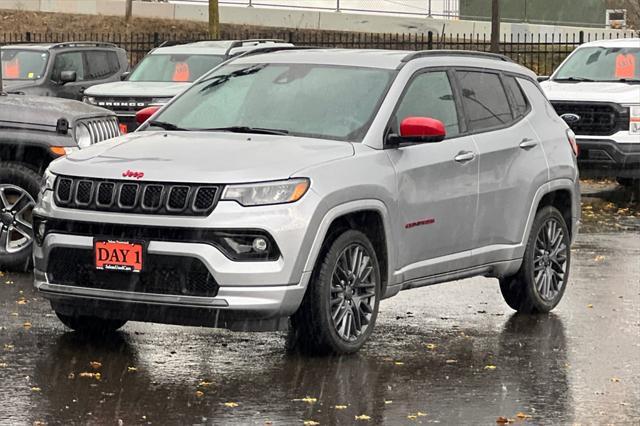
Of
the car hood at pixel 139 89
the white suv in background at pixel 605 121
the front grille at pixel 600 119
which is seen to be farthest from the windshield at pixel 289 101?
the car hood at pixel 139 89

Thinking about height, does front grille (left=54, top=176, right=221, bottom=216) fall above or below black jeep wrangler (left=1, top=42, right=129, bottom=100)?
above

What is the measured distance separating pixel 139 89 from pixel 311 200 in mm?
13733

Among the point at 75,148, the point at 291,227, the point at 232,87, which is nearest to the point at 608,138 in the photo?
the point at 75,148

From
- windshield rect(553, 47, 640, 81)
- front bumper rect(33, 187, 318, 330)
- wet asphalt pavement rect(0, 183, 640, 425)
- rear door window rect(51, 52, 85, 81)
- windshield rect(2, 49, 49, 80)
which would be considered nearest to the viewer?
wet asphalt pavement rect(0, 183, 640, 425)

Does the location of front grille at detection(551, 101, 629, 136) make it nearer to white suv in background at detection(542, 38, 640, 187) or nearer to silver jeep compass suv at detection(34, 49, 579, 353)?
white suv in background at detection(542, 38, 640, 187)

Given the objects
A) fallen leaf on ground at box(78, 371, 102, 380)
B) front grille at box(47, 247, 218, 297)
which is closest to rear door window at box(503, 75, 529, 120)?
front grille at box(47, 247, 218, 297)

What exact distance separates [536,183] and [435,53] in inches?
47.4

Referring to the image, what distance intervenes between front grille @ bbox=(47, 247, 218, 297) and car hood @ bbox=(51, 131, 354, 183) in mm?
450

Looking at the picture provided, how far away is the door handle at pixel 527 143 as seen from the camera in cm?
1058

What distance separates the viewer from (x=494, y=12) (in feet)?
102

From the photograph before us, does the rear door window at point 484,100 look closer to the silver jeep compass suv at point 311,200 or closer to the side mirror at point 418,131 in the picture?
the silver jeep compass suv at point 311,200

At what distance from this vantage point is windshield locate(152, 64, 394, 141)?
30.9 feet

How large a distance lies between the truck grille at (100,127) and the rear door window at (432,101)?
3774mm

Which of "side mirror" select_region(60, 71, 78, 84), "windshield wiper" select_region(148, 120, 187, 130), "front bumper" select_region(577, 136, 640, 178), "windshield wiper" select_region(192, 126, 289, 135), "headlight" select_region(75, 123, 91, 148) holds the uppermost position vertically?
"windshield wiper" select_region(192, 126, 289, 135)
